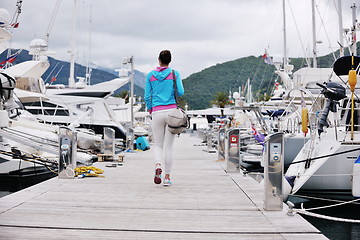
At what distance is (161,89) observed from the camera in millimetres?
6707

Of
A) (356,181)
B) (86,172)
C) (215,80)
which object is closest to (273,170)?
(356,181)

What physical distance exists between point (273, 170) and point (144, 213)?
165 cm

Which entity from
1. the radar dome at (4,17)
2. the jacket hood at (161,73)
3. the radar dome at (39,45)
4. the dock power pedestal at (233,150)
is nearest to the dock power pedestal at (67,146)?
the jacket hood at (161,73)

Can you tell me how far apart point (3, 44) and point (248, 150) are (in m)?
10.3

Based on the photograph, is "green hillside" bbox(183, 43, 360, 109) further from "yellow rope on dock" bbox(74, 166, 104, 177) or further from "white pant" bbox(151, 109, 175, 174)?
"white pant" bbox(151, 109, 175, 174)

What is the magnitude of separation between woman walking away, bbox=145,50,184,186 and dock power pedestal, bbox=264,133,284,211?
6.54 ft

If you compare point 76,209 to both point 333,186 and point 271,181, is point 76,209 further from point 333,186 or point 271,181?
point 333,186

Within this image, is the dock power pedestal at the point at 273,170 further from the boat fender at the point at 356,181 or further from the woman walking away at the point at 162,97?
the boat fender at the point at 356,181

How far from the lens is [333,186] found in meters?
7.88

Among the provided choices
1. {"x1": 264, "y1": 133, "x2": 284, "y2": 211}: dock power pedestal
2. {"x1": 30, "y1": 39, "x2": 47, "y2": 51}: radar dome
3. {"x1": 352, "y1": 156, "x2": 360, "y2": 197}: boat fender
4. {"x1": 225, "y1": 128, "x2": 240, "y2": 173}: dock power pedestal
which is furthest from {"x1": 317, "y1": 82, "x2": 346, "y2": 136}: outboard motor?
{"x1": 30, "y1": 39, "x2": 47, "y2": 51}: radar dome

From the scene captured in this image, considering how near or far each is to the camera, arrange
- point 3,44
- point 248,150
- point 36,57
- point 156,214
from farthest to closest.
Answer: point 36,57 < point 248,150 < point 3,44 < point 156,214

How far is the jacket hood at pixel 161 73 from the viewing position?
6.72 m

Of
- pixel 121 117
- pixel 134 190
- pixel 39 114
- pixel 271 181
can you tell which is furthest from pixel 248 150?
pixel 121 117

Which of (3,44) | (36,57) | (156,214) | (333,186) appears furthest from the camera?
(36,57)
